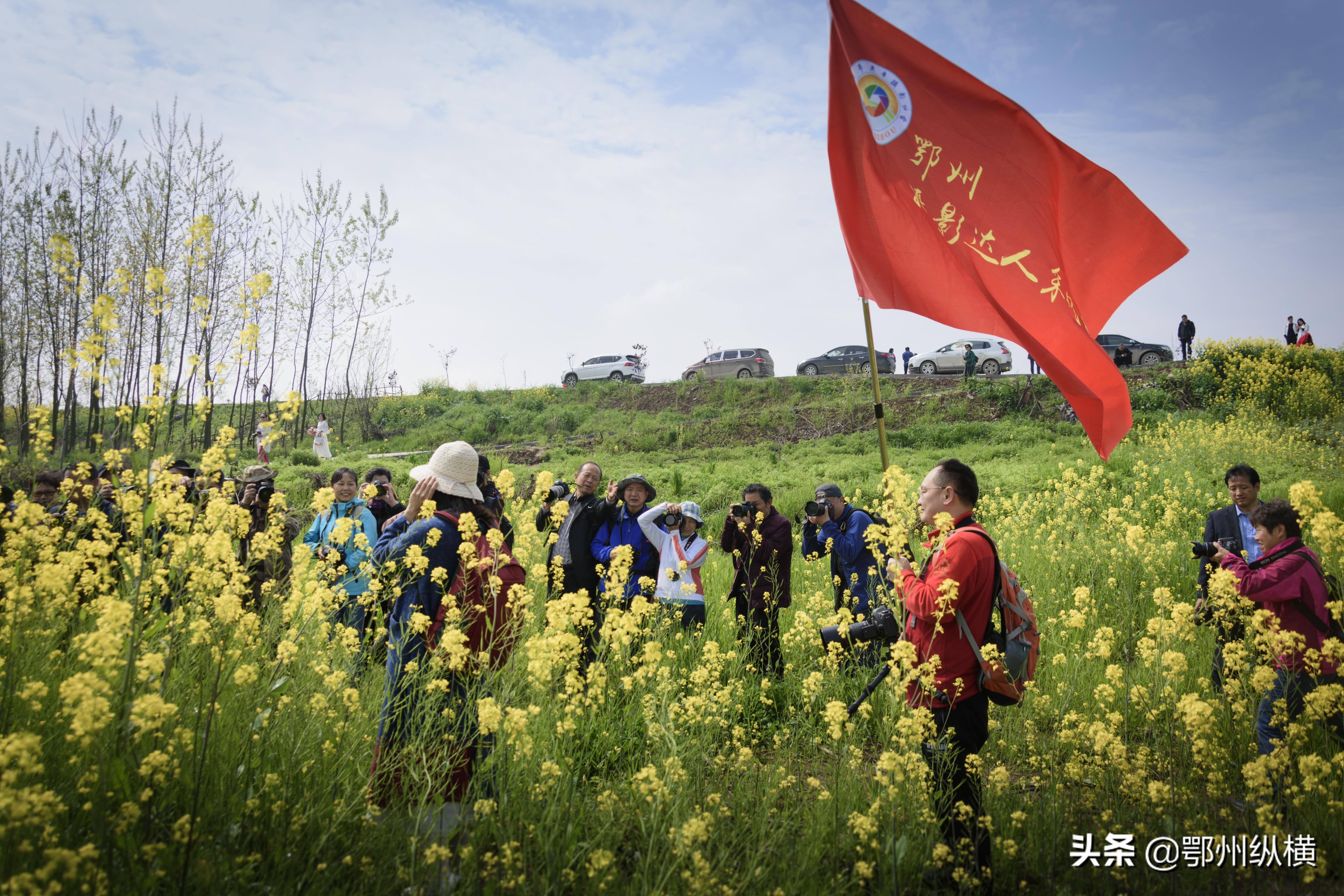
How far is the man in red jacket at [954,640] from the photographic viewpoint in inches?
107

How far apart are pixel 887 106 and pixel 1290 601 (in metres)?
3.66

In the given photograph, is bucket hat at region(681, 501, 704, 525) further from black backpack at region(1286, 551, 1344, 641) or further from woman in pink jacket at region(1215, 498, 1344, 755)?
black backpack at region(1286, 551, 1344, 641)

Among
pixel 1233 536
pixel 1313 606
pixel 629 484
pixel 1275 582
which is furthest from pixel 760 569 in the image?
pixel 1233 536

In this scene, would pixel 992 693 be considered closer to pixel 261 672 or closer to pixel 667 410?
pixel 261 672

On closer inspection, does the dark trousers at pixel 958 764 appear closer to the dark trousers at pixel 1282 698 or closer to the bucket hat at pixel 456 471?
the dark trousers at pixel 1282 698

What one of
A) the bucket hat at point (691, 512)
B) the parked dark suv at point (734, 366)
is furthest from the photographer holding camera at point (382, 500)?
the parked dark suv at point (734, 366)

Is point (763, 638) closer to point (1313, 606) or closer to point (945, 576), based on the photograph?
point (945, 576)

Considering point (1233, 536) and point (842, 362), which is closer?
point (1233, 536)

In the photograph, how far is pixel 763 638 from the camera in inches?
206

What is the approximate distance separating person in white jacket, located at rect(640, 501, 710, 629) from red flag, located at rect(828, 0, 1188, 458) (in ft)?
7.85

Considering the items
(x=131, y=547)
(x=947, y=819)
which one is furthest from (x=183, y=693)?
(x=947, y=819)

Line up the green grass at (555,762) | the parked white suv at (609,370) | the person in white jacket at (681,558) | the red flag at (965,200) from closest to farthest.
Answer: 1. the green grass at (555,762)
2. the red flag at (965,200)
3. the person in white jacket at (681,558)
4. the parked white suv at (609,370)

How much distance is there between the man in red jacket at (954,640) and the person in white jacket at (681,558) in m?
2.49

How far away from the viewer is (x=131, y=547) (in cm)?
312
